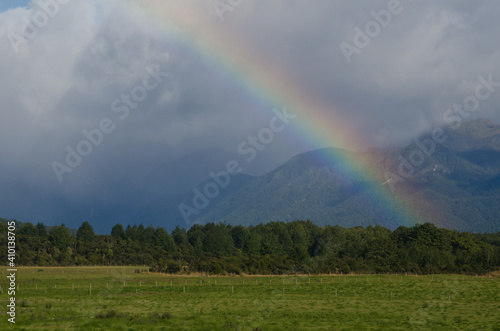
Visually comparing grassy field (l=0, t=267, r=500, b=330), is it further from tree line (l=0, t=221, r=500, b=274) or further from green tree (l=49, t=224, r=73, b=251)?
green tree (l=49, t=224, r=73, b=251)

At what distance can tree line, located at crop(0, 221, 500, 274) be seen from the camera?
114 m

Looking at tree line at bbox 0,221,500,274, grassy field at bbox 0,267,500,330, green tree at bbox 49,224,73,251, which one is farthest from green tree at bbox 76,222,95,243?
grassy field at bbox 0,267,500,330

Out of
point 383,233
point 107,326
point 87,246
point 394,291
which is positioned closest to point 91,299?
point 107,326

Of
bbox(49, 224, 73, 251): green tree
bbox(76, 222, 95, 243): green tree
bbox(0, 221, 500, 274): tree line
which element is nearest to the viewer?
bbox(0, 221, 500, 274): tree line

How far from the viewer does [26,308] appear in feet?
159

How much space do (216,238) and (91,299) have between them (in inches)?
4946

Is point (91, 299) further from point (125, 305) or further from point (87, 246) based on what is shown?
point (87, 246)

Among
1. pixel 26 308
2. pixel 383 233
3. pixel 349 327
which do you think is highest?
pixel 383 233

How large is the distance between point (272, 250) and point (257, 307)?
12709 centimetres

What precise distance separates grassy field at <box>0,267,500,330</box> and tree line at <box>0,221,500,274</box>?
39.3 m

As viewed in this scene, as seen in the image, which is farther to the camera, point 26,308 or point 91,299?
point 91,299

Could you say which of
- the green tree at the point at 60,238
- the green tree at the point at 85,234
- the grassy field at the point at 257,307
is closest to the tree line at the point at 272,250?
the green tree at the point at 60,238

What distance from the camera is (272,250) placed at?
177 metres

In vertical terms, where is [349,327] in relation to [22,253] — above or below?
below
